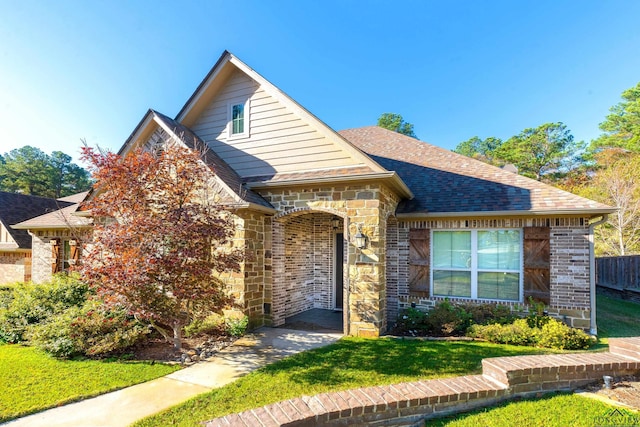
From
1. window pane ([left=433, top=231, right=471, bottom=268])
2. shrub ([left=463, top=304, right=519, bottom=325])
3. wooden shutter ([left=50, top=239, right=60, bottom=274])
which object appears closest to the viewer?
shrub ([left=463, top=304, right=519, bottom=325])

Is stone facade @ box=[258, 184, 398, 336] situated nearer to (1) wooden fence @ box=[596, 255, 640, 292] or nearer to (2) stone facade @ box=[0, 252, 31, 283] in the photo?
(1) wooden fence @ box=[596, 255, 640, 292]

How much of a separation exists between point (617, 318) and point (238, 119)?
12672 mm

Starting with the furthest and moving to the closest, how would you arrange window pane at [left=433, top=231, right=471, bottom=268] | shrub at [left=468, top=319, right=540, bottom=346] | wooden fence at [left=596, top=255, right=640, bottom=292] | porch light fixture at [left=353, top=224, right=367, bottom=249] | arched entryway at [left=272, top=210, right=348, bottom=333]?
1. wooden fence at [left=596, top=255, right=640, bottom=292]
2. window pane at [left=433, top=231, right=471, bottom=268]
3. arched entryway at [left=272, top=210, right=348, bottom=333]
4. porch light fixture at [left=353, top=224, right=367, bottom=249]
5. shrub at [left=468, top=319, right=540, bottom=346]

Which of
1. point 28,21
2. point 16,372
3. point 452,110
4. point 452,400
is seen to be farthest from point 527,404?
point 452,110

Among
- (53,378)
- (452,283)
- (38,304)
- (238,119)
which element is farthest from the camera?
(238,119)

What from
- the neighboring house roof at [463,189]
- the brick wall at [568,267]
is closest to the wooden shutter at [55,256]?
the neighboring house roof at [463,189]

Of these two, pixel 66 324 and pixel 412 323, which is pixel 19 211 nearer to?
pixel 66 324

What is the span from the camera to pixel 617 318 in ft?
29.2

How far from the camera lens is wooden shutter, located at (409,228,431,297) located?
8234 millimetres

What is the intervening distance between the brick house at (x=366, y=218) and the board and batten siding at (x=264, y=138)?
0.10ft

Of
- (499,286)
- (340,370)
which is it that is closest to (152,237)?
(340,370)

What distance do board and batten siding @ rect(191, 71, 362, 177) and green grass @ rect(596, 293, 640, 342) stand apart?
7514 millimetres

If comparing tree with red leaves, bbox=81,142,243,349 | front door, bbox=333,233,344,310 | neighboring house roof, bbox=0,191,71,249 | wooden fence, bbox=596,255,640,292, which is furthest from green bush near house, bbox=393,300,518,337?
neighboring house roof, bbox=0,191,71,249

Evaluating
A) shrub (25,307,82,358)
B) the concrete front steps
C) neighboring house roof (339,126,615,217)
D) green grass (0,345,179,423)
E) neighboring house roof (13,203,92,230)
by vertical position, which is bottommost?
green grass (0,345,179,423)
